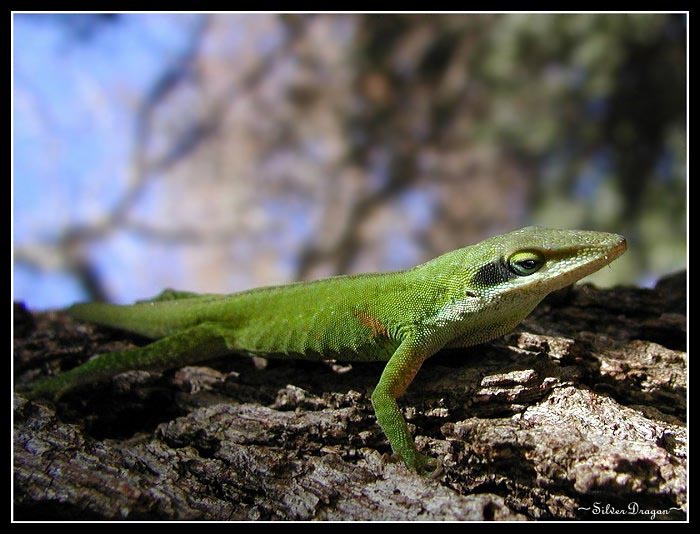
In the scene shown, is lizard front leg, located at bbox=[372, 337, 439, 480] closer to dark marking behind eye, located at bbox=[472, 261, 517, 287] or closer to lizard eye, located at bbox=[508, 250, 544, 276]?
dark marking behind eye, located at bbox=[472, 261, 517, 287]

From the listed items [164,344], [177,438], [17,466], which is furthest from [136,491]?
[164,344]

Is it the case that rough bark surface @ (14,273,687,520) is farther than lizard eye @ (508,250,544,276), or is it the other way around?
lizard eye @ (508,250,544,276)

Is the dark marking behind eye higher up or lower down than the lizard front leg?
higher up

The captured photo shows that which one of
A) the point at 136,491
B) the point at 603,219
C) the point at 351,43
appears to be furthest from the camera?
the point at 351,43

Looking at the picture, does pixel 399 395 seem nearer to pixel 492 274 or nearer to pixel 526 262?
pixel 492 274

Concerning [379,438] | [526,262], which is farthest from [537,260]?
[379,438]

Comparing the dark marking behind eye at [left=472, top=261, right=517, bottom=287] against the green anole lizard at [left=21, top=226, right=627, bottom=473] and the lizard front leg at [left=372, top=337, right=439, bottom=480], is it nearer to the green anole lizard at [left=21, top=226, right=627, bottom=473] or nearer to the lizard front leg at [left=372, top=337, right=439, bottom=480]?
the green anole lizard at [left=21, top=226, right=627, bottom=473]

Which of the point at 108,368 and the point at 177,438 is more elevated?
the point at 108,368

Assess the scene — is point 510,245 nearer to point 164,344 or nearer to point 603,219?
point 164,344

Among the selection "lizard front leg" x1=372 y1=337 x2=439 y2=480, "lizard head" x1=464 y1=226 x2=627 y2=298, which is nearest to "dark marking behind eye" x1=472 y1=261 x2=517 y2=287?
"lizard head" x1=464 y1=226 x2=627 y2=298
